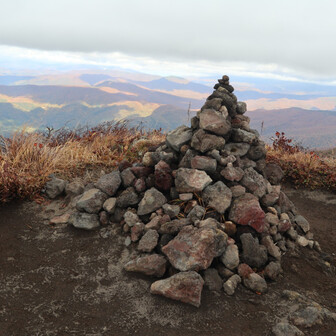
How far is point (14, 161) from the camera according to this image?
655cm

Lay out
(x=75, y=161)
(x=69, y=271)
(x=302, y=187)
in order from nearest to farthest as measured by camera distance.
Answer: (x=69, y=271), (x=75, y=161), (x=302, y=187)

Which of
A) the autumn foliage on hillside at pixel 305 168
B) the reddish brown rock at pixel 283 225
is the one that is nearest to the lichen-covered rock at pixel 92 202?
the reddish brown rock at pixel 283 225

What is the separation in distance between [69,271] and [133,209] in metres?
1.46

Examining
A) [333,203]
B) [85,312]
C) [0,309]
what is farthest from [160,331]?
[333,203]

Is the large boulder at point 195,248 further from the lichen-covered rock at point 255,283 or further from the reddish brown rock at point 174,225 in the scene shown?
the lichen-covered rock at point 255,283

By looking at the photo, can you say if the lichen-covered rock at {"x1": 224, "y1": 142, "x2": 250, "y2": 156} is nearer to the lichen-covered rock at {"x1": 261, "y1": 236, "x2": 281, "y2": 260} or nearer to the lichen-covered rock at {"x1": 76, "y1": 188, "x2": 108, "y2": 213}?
the lichen-covered rock at {"x1": 261, "y1": 236, "x2": 281, "y2": 260}

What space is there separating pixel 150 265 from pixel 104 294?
0.70 meters

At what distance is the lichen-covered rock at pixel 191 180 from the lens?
4906 millimetres

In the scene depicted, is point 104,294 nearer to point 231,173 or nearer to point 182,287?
point 182,287

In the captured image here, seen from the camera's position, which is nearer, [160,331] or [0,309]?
[160,331]

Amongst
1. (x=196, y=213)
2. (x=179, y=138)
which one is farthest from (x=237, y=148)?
(x=196, y=213)

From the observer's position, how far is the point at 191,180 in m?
4.94

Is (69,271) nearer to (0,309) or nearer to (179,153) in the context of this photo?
(0,309)

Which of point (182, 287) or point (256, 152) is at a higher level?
point (256, 152)
